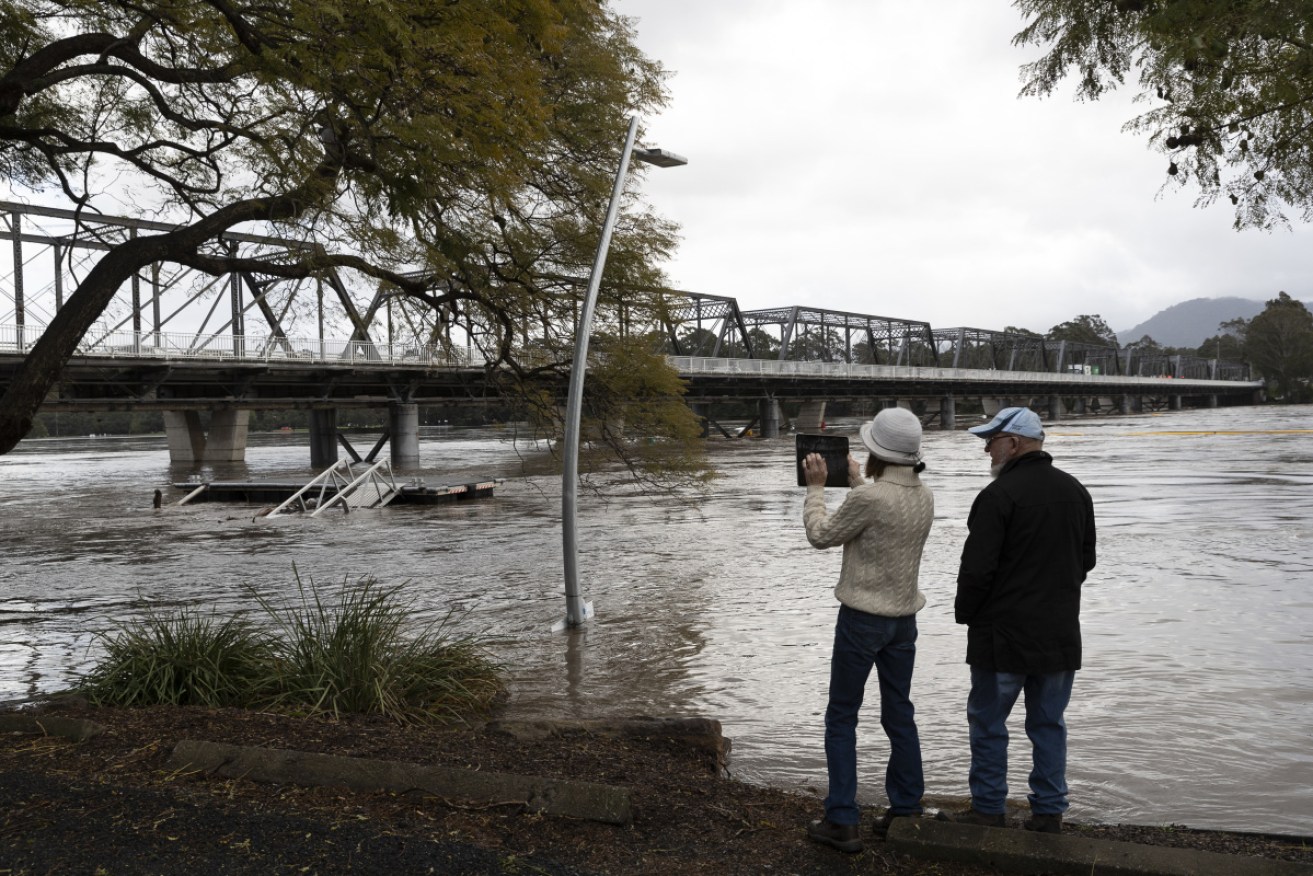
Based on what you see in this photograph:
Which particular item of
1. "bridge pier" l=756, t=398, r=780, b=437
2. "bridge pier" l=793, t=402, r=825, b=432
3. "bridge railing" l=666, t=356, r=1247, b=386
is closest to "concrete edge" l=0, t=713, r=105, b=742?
"bridge railing" l=666, t=356, r=1247, b=386

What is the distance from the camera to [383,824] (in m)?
4.66

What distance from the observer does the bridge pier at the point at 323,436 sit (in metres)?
61.5

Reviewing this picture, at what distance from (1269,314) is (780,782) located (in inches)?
7426

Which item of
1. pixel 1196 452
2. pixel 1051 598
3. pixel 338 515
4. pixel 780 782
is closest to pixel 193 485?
pixel 338 515

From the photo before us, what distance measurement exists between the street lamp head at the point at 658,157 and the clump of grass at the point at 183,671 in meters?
7.31

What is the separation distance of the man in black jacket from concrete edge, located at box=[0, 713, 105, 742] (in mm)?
4522

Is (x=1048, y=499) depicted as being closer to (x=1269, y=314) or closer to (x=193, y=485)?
(x=193, y=485)

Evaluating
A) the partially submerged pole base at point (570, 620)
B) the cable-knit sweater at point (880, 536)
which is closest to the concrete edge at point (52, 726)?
the cable-knit sweater at point (880, 536)

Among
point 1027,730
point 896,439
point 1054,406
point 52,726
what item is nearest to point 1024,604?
point 1027,730

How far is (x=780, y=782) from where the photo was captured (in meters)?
6.95

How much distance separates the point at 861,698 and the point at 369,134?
561 centimetres

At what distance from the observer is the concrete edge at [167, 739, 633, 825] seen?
4.86 meters

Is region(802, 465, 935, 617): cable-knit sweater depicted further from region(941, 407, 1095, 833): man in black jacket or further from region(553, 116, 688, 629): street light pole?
region(553, 116, 688, 629): street light pole

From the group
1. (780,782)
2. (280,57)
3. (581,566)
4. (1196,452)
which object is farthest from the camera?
(1196,452)
